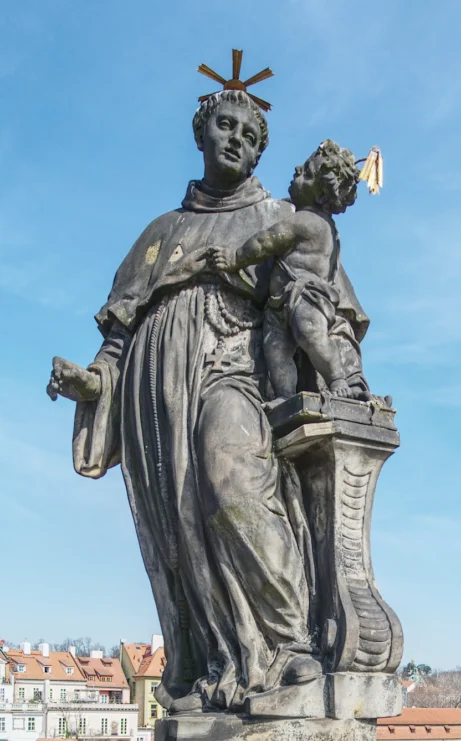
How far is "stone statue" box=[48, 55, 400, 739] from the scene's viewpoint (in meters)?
5.60

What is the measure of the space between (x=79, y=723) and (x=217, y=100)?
6765 centimetres

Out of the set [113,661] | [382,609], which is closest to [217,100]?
[382,609]

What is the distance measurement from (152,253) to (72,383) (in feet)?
3.61

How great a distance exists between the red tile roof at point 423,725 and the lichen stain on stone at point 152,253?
2179 inches

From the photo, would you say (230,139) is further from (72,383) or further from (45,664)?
(45,664)

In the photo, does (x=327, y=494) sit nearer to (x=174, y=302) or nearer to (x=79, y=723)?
(x=174, y=302)

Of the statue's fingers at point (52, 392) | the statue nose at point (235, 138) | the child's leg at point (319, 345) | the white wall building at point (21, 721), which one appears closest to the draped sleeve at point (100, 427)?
the statue's fingers at point (52, 392)

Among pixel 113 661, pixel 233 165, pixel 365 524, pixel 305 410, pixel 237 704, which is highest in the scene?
pixel 113 661

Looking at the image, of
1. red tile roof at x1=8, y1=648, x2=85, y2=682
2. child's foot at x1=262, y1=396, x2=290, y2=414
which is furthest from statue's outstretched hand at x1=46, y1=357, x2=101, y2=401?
red tile roof at x1=8, y1=648, x2=85, y2=682

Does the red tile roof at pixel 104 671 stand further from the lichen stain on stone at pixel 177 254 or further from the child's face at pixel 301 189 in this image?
the child's face at pixel 301 189

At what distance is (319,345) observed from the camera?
6.04 metres

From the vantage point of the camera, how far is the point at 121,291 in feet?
23.2

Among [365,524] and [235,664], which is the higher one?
[365,524]

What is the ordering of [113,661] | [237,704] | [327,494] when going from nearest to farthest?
[237,704], [327,494], [113,661]
